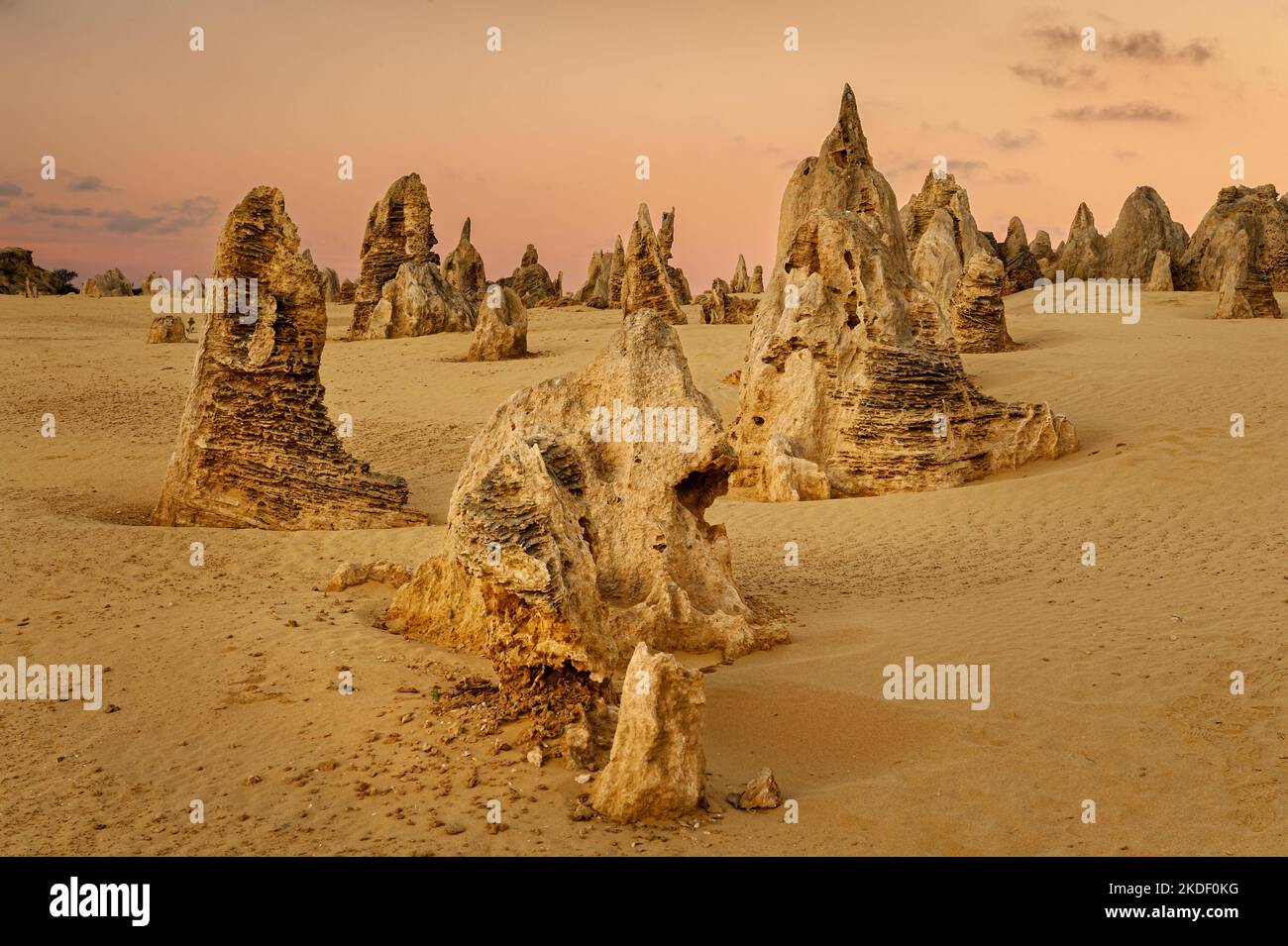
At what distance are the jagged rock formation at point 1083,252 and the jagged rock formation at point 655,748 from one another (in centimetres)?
4042

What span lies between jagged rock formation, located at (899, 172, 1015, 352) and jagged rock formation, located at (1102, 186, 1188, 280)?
11.9 ft

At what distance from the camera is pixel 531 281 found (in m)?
49.1

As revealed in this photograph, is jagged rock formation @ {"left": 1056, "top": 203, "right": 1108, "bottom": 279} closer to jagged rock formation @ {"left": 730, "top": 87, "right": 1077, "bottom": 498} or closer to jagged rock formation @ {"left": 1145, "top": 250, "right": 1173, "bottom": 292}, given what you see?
jagged rock formation @ {"left": 1145, "top": 250, "right": 1173, "bottom": 292}

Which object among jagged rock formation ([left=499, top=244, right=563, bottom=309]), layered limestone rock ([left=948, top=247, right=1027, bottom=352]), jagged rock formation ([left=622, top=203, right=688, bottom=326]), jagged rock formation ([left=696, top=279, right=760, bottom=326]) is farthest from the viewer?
jagged rock formation ([left=499, top=244, right=563, bottom=309])

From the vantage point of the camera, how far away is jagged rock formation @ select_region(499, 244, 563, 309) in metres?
48.6

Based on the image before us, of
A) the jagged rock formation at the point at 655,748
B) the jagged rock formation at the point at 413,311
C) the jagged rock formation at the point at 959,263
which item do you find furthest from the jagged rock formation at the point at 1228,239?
the jagged rock formation at the point at 655,748

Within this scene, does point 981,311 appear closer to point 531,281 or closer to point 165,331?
point 165,331

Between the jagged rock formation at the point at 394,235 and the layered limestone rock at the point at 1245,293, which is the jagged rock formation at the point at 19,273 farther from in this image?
the layered limestone rock at the point at 1245,293

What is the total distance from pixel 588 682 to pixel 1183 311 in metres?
27.6

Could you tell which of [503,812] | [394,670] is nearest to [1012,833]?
[503,812]

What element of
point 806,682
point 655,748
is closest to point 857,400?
point 806,682

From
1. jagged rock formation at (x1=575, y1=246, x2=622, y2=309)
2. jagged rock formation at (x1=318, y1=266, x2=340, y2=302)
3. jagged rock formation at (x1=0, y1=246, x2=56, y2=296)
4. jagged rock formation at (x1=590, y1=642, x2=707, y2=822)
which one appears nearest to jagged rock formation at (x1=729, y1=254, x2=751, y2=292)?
jagged rock formation at (x1=575, y1=246, x2=622, y2=309)

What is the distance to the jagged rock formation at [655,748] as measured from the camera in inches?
197

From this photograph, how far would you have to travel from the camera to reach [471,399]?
2078 centimetres
